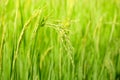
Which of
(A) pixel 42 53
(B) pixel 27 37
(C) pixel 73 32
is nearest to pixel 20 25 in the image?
(B) pixel 27 37

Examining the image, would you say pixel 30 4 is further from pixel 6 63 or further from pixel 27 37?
pixel 6 63

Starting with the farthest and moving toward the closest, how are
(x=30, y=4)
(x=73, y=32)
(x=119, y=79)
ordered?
(x=119, y=79) < (x=73, y=32) < (x=30, y=4)

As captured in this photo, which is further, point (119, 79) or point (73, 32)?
point (119, 79)

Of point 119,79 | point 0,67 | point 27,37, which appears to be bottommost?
point 119,79

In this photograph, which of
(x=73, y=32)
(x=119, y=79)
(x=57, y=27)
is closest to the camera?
(x=57, y=27)

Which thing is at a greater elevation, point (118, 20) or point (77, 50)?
point (118, 20)

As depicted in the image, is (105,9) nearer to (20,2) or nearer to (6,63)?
(20,2)

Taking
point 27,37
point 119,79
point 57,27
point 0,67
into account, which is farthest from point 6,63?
point 119,79
